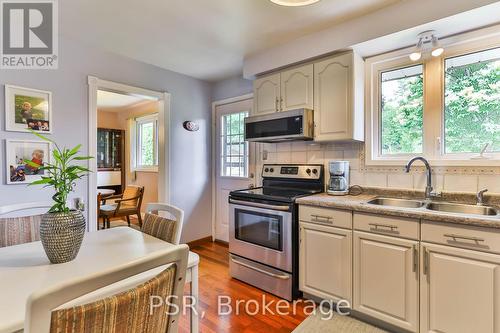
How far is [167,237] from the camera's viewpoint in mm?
1464

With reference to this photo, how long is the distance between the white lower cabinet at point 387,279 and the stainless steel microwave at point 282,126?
3.20 ft

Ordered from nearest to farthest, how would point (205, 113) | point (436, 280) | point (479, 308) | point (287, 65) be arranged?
1. point (479, 308)
2. point (436, 280)
3. point (287, 65)
4. point (205, 113)

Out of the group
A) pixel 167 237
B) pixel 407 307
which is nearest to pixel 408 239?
pixel 407 307

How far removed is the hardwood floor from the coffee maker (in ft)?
3.30

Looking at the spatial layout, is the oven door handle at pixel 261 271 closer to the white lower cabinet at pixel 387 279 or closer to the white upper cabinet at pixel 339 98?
the white lower cabinet at pixel 387 279

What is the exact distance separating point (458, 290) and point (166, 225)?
66.6 inches

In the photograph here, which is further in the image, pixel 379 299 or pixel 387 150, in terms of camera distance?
pixel 387 150

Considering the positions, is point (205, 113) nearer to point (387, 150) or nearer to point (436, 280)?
point (387, 150)

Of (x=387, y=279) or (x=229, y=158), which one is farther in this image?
(x=229, y=158)

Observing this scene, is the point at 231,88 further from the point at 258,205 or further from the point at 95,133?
the point at 258,205

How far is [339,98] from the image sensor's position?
7.30 ft

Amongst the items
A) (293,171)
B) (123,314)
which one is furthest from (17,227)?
(293,171)

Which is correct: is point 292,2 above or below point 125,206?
above

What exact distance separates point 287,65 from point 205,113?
4.91 ft
